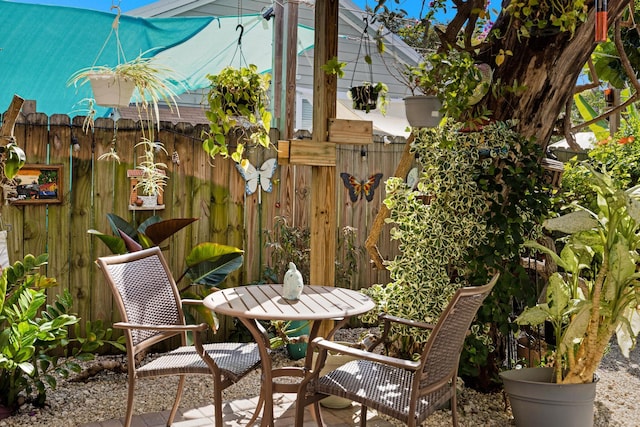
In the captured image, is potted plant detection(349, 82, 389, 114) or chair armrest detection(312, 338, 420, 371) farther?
potted plant detection(349, 82, 389, 114)

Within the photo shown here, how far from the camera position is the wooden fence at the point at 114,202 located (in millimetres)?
4164

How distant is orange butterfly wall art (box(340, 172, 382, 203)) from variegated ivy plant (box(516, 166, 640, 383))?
93.0 inches

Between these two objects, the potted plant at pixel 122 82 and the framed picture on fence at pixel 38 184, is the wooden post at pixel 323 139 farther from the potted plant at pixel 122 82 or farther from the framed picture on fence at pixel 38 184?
the framed picture on fence at pixel 38 184

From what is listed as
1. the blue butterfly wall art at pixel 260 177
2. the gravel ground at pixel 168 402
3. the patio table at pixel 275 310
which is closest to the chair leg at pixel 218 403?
the patio table at pixel 275 310

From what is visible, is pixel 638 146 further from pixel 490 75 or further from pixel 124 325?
pixel 124 325

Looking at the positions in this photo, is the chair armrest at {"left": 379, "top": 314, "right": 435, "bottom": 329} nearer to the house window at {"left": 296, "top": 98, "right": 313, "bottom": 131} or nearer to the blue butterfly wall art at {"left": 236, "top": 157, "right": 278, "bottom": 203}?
the blue butterfly wall art at {"left": 236, "top": 157, "right": 278, "bottom": 203}

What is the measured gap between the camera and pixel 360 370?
291 centimetres

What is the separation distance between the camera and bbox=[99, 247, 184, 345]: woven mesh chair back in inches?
118

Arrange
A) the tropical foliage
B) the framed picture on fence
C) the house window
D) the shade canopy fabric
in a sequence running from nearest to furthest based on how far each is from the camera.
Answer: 1. the framed picture on fence
2. the shade canopy fabric
3. the tropical foliage
4. the house window

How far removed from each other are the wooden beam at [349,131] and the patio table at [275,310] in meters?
0.92

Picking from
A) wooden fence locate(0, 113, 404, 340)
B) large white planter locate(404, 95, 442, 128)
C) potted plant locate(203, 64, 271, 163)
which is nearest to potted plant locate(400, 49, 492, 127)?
→ large white planter locate(404, 95, 442, 128)

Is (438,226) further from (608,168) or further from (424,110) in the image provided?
(608,168)

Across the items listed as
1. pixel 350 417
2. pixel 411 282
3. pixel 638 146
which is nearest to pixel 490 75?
pixel 411 282

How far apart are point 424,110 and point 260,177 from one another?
1.72 meters
